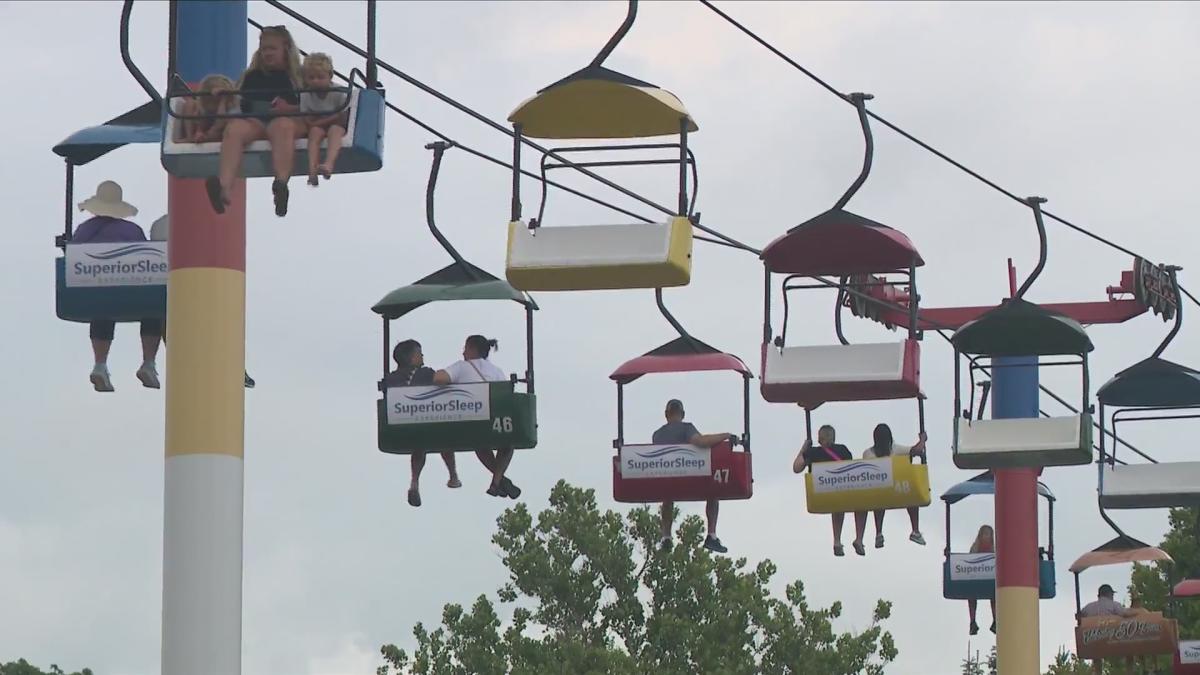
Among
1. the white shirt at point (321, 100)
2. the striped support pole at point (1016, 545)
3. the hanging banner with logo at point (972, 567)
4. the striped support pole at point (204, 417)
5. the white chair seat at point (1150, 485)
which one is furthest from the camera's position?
the hanging banner with logo at point (972, 567)

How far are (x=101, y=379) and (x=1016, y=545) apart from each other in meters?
11.1

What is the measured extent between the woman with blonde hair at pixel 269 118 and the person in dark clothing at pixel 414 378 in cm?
464

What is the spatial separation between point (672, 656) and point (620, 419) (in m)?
19.9

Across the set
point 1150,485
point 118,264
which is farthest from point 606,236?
point 1150,485

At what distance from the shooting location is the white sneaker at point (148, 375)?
56.0 ft

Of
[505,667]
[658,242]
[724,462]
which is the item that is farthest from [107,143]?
[505,667]

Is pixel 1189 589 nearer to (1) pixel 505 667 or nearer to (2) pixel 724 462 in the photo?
(2) pixel 724 462

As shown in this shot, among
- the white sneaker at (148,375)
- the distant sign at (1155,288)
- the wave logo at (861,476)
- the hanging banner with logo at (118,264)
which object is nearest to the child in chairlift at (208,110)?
the hanging banner with logo at (118,264)

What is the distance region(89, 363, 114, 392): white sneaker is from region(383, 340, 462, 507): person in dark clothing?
1.83m

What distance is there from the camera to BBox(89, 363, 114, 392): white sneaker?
56.3 feet

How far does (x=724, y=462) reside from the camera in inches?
758

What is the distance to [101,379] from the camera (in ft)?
56.6

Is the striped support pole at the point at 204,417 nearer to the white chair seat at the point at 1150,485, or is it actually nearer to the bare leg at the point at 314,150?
the bare leg at the point at 314,150

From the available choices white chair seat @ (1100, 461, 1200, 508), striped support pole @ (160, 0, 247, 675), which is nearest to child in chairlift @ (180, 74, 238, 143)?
striped support pole @ (160, 0, 247, 675)
